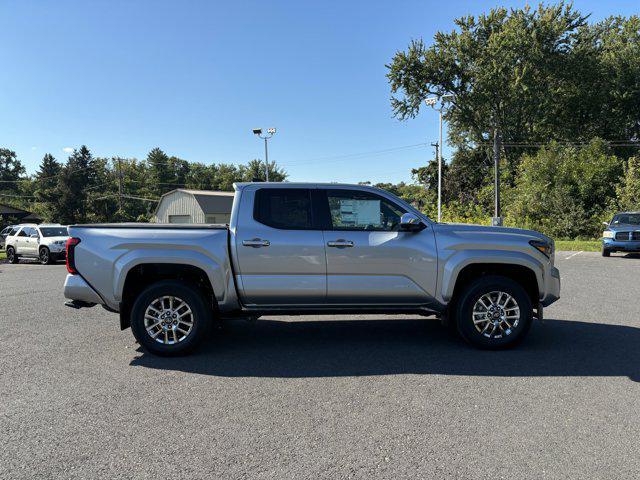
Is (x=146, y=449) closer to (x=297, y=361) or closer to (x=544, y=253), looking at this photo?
(x=297, y=361)

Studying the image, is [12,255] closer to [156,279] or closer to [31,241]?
[31,241]

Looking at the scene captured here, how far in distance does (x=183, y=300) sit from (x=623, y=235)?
1802 cm

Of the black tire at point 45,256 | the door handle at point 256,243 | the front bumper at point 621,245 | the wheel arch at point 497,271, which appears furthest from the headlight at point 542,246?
the black tire at point 45,256

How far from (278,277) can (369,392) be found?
1.72 m

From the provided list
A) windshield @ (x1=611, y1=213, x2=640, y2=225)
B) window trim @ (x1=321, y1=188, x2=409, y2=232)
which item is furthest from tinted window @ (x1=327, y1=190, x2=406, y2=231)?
windshield @ (x1=611, y1=213, x2=640, y2=225)

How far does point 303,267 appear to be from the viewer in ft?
17.5

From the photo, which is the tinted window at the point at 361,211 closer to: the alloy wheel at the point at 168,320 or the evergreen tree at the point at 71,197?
the alloy wheel at the point at 168,320

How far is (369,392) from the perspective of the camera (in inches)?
167

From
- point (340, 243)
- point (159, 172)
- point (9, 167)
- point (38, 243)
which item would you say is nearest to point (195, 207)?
point (38, 243)

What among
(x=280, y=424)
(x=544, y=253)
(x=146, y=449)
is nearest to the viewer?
(x=146, y=449)

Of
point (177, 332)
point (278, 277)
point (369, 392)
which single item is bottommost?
point (369, 392)

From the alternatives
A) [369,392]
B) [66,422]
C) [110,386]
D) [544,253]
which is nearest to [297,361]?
[369,392]

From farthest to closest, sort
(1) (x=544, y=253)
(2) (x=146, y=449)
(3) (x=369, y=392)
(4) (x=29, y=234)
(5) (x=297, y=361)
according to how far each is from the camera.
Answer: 1. (4) (x=29, y=234)
2. (1) (x=544, y=253)
3. (5) (x=297, y=361)
4. (3) (x=369, y=392)
5. (2) (x=146, y=449)

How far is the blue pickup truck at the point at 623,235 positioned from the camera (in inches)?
683
